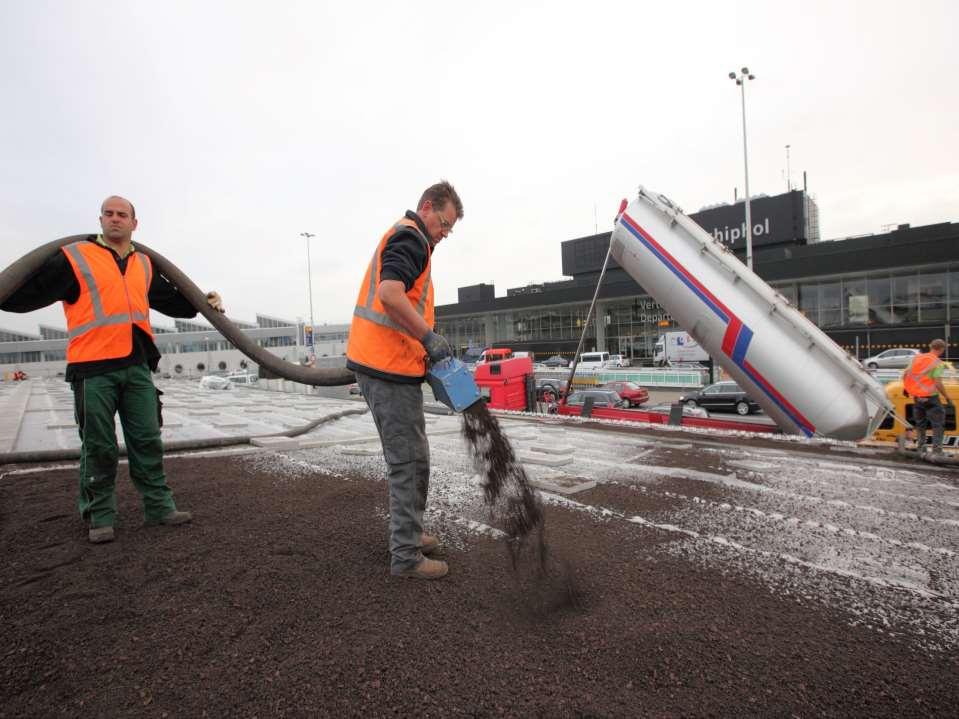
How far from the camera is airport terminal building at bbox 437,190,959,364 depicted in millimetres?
31266

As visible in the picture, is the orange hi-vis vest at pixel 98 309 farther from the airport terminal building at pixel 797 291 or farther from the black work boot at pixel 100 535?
the airport terminal building at pixel 797 291

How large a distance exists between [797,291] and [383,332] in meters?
41.5

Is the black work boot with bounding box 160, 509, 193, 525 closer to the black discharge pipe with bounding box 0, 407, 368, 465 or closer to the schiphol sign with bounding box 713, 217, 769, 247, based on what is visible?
the black discharge pipe with bounding box 0, 407, 368, 465

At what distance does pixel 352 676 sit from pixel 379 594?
604 millimetres

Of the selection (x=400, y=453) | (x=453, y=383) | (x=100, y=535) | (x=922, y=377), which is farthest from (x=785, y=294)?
(x=100, y=535)

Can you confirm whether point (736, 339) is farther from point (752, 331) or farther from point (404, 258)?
point (404, 258)

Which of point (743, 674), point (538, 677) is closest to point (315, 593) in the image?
point (538, 677)

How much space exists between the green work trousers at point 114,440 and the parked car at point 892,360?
33.5 m

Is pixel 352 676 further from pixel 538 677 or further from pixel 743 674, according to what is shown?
pixel 743 674

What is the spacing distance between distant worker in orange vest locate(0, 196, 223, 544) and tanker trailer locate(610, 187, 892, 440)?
313 inches

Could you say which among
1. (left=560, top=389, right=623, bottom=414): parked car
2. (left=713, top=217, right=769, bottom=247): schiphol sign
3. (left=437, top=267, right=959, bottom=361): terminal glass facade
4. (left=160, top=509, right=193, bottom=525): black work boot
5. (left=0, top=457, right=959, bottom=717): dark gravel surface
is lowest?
(left=560, top=389, right=623, bottom=414): parked car

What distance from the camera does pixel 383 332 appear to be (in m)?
2.62

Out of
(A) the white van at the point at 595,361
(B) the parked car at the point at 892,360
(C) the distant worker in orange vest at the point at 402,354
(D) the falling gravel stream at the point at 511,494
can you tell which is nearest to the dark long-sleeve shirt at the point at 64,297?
→ (C) the distant worker in orange vest at the point at 402,354

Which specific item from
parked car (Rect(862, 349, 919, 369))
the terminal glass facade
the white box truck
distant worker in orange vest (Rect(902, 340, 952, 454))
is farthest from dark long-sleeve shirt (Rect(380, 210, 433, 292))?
the white box truck
